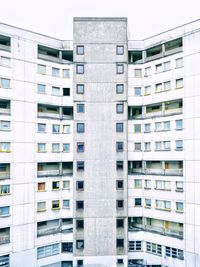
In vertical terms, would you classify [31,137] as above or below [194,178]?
above

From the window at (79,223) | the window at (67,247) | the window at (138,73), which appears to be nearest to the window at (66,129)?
the window at (79,223)

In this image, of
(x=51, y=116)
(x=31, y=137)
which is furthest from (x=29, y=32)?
(x=31, y=137)

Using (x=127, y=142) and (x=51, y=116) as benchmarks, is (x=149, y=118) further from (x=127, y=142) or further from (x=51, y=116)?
(x=51, y=116)

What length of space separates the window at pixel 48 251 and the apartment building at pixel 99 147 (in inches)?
4.8

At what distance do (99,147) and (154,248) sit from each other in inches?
568

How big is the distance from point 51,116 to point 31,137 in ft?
14.0

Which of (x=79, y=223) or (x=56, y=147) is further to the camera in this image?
(x=56, y=147)

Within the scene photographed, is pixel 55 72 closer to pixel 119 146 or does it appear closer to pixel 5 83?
pixel 5 83

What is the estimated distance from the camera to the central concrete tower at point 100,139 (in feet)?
94.5

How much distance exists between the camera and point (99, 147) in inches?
1167

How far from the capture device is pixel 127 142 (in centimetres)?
3027

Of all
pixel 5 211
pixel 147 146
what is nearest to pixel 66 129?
pixel 147 146

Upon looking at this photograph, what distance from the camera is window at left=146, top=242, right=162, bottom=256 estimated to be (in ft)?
93.9

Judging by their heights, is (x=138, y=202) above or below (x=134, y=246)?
above
